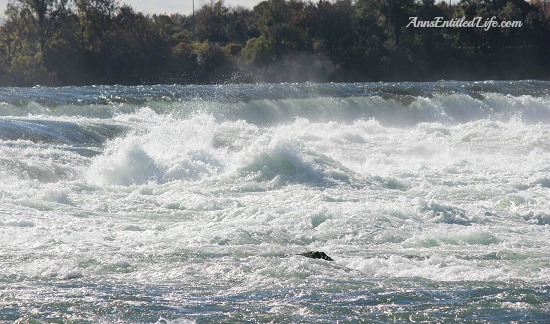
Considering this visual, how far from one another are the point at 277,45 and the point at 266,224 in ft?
163

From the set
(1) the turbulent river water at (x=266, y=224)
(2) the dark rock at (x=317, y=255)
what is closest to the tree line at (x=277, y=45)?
(1) the turbulent river water at (x=266, y=224)

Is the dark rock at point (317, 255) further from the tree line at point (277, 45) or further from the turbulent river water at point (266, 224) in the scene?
the tree line at point (277, 45)

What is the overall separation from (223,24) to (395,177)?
187ft

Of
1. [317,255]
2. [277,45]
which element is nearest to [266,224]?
[317,255]

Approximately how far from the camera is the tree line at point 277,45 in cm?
5612

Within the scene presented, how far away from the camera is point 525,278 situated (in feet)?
31.8

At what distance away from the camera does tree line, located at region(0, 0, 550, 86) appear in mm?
56125

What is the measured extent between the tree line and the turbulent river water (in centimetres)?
2980

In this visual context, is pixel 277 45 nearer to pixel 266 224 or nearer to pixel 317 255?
pixel 266 224

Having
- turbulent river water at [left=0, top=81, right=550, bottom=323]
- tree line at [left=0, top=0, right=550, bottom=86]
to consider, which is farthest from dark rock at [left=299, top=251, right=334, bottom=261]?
tree line at [left=0, top=0, right=550, bottom=86]

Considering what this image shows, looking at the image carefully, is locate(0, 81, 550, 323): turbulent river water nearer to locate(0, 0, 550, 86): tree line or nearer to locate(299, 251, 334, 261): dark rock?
locate(299, 251, 334, 261): dark rock

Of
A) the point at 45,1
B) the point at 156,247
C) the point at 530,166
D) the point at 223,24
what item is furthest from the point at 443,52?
the point at 156,247

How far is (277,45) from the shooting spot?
61.3 m

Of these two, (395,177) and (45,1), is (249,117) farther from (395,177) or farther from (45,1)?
(45,1)
